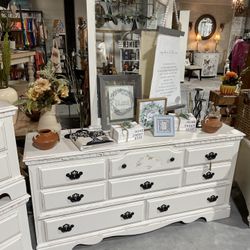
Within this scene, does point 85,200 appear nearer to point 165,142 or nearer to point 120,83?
point 165,142

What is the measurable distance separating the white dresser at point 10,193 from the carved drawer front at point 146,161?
1.84 ft

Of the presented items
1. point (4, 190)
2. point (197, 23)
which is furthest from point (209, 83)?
point (4, 190)

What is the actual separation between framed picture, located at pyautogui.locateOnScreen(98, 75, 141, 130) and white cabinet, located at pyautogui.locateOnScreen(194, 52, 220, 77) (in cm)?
674

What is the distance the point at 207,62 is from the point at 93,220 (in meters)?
7.39

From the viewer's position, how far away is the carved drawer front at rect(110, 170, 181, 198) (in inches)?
66.5

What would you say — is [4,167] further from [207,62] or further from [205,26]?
[205,26]

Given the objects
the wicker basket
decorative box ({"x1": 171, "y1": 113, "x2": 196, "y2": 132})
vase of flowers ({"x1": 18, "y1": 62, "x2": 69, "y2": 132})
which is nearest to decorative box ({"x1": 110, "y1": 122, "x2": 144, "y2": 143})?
decorative box ({"x1": 171, "y1": 113, "x2": 196, "y2": 132})

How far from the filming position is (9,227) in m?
→ 1.40

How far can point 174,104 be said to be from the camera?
209cm

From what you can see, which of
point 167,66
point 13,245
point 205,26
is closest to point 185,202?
point 167,66

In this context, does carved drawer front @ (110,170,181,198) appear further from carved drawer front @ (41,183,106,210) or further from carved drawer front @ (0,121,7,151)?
carved drawer front @ (0,121,7,151)

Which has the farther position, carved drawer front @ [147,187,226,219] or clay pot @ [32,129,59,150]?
carved drawer front @ [147,187,226,219]

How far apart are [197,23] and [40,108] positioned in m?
7.78

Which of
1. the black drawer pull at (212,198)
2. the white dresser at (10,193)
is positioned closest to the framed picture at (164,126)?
the black drawer pull at (212,198)
